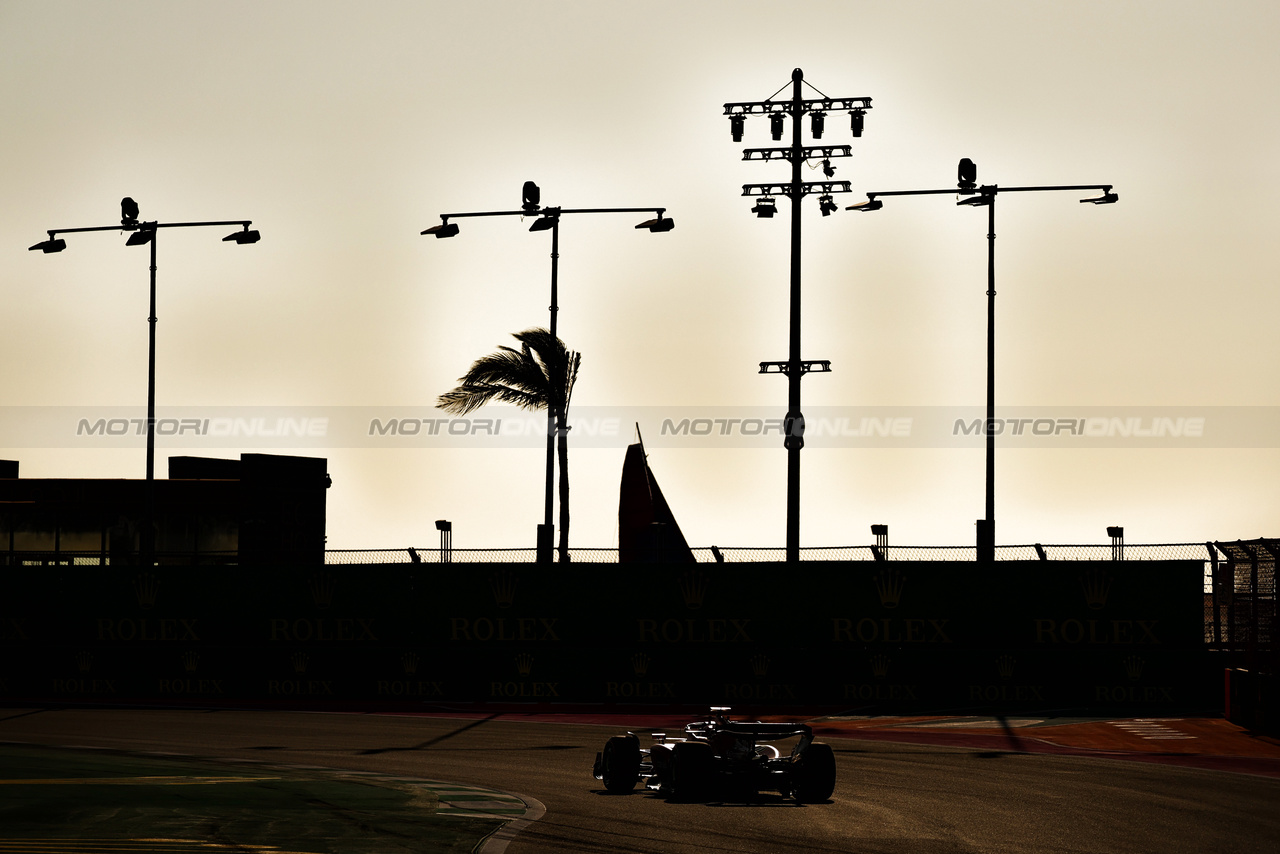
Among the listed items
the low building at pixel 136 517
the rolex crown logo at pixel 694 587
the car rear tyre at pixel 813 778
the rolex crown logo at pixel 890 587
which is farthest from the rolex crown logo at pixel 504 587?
the low building at pixel 136 517

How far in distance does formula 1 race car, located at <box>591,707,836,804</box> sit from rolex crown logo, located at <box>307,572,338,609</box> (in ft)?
53.7

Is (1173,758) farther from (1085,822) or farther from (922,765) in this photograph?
(1085,822)

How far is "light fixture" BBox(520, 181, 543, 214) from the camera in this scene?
113 ft

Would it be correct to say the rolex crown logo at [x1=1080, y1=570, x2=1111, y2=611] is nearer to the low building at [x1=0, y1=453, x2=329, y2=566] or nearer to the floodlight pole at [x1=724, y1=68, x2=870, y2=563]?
the floodlight pole at [x1=724, y1=68, x2=870, y2=563]

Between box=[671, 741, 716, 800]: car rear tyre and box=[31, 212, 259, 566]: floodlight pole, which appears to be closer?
box=[671, 741, 716, 800]: car rear tyre

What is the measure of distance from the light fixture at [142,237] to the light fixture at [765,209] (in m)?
14.3

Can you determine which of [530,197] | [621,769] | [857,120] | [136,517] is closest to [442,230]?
[530,197]

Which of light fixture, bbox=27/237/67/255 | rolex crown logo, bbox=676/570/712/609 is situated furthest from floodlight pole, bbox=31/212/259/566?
rolex crown logo, bbox=676/570/712/609

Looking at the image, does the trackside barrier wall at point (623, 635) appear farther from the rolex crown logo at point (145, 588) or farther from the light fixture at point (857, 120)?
the light fixture at point (857, 120)

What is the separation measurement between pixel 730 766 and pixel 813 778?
955 mm

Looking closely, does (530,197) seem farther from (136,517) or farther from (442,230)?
(136,517)

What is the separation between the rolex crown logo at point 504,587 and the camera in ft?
106

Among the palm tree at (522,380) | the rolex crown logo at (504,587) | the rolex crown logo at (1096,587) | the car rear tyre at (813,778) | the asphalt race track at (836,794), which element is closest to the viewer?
→ the asphalt race track at (836,794)

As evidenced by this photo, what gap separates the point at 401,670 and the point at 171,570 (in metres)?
5.75
